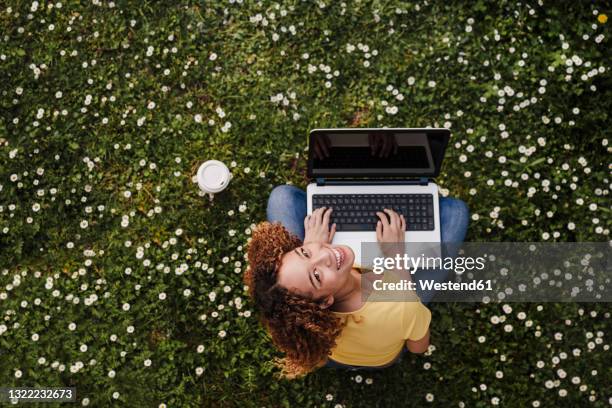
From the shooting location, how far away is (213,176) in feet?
16.0

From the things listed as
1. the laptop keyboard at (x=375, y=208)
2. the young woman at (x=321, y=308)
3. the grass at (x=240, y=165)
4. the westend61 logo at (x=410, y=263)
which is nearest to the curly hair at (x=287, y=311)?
the young woman at (x=321, y=308)

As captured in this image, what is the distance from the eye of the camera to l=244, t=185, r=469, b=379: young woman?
11.1 ft

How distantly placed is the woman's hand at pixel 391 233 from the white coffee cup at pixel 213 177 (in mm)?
1410

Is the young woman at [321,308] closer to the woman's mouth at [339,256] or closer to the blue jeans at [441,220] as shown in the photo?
the woman's mouth at [339,256]

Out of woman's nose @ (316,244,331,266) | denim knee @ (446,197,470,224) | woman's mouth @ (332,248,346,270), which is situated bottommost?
denim knee @ (446,197,470,224)

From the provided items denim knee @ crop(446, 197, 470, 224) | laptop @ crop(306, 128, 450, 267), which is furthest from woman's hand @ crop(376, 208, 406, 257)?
denim knee @ crop(446, 197, 470, 224)

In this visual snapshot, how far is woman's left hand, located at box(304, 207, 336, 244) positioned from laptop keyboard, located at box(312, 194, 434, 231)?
2.2 inches

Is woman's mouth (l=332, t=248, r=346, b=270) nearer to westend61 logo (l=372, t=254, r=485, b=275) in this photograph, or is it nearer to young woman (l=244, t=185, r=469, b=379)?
young woman (l=244, t=185, r=469, b=379)

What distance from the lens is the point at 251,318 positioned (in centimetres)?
481

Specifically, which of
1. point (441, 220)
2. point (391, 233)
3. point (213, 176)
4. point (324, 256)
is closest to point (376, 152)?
point (391, 233)

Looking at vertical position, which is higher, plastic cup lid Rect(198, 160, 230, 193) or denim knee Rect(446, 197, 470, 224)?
plastic cup lid Rect(198, 160, 230, 193)

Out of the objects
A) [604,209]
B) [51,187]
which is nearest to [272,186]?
[51,187]

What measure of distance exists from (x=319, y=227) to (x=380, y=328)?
33.8 inches

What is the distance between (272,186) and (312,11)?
64.6 inches
